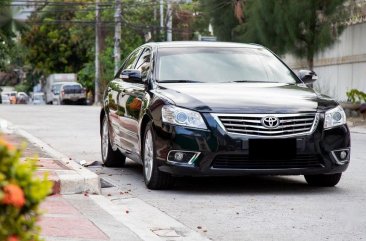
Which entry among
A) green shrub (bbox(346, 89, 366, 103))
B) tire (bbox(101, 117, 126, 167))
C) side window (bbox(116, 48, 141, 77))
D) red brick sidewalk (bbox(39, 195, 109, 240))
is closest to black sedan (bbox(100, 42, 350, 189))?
side window (bbox(116, 48, 141, 77))

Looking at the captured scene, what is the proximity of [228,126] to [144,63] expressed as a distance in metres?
2.19

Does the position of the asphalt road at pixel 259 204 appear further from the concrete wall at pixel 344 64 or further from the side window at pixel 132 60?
the concrete wall at pixel 344 64

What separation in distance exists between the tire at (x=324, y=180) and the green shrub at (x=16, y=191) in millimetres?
6495

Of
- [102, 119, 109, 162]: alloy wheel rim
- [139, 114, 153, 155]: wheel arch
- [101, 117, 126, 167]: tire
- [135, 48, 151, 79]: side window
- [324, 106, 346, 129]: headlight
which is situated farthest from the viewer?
[102, 119, 109, 162]: alloy wheel rim

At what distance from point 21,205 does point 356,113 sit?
2313cm

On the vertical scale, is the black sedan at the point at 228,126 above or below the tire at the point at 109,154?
above

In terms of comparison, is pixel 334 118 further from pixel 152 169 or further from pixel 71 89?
pixel 71 89

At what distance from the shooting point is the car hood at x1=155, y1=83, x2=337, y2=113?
802 cm

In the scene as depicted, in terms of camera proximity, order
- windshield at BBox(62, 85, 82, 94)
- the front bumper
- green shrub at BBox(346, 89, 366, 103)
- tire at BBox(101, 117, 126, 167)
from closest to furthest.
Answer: the front bumper < tire at BBox(101, 117, 126, 167) < green shrub at BBox(346, 89, 366, 103) < windshield at BBox(62, 85, 82, 94)

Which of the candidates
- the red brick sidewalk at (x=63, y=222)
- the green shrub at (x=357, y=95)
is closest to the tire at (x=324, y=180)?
the red brick sidewalk at (x=63, y=222)

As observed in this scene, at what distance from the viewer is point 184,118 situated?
7992mm

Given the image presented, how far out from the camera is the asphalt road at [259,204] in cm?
638

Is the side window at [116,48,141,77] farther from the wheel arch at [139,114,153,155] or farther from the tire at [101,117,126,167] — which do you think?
the wheel arch at [139,114,153,155]

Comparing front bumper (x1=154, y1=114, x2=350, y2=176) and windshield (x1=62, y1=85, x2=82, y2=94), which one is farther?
windshield (x1=62, y1=85, x2=82, y2=94)
